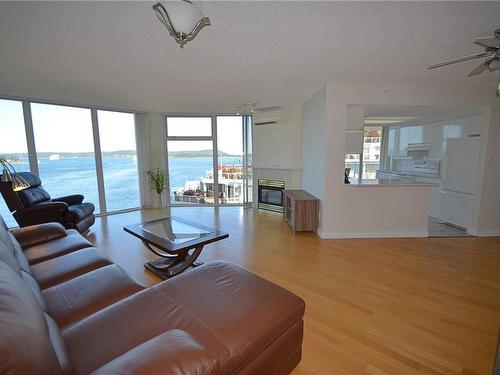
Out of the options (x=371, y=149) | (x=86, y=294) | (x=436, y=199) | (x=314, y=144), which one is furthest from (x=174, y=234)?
(x=371, y=149)

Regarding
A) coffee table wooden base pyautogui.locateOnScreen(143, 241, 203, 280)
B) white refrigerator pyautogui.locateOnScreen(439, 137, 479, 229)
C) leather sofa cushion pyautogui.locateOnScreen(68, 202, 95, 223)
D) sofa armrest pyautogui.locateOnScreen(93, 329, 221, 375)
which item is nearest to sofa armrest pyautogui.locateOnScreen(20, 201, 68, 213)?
leather sofa cushion pyautogui.locateOnScreen(68, 202, 95, 223)

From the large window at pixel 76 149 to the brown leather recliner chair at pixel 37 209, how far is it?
82cm

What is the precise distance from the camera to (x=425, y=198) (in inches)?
146

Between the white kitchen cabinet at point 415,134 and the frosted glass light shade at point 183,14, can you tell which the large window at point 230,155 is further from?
the frosted glass light shade at point 183,14

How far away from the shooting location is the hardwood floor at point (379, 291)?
157cm

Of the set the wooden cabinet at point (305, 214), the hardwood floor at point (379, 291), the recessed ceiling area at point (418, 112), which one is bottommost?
the hardwood floor at point (379, 291)

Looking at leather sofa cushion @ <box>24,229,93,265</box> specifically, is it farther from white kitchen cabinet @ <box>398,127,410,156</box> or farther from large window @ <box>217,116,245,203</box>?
white kitchen cabinet @ <box>398,127,410,156</box>

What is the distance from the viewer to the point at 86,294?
1476 mm

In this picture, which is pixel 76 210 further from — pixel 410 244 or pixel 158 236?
pixel 410 244

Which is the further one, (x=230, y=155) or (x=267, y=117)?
(x=230, y=155)

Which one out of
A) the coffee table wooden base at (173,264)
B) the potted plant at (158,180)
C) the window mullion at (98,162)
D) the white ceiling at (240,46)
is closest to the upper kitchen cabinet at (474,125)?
the white ceiling at (240,46)

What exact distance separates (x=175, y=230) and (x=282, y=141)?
3.19 meters

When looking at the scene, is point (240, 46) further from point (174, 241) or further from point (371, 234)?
point (371, 234)

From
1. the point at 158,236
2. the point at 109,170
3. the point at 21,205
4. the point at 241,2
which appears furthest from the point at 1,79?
the point at 241,2
